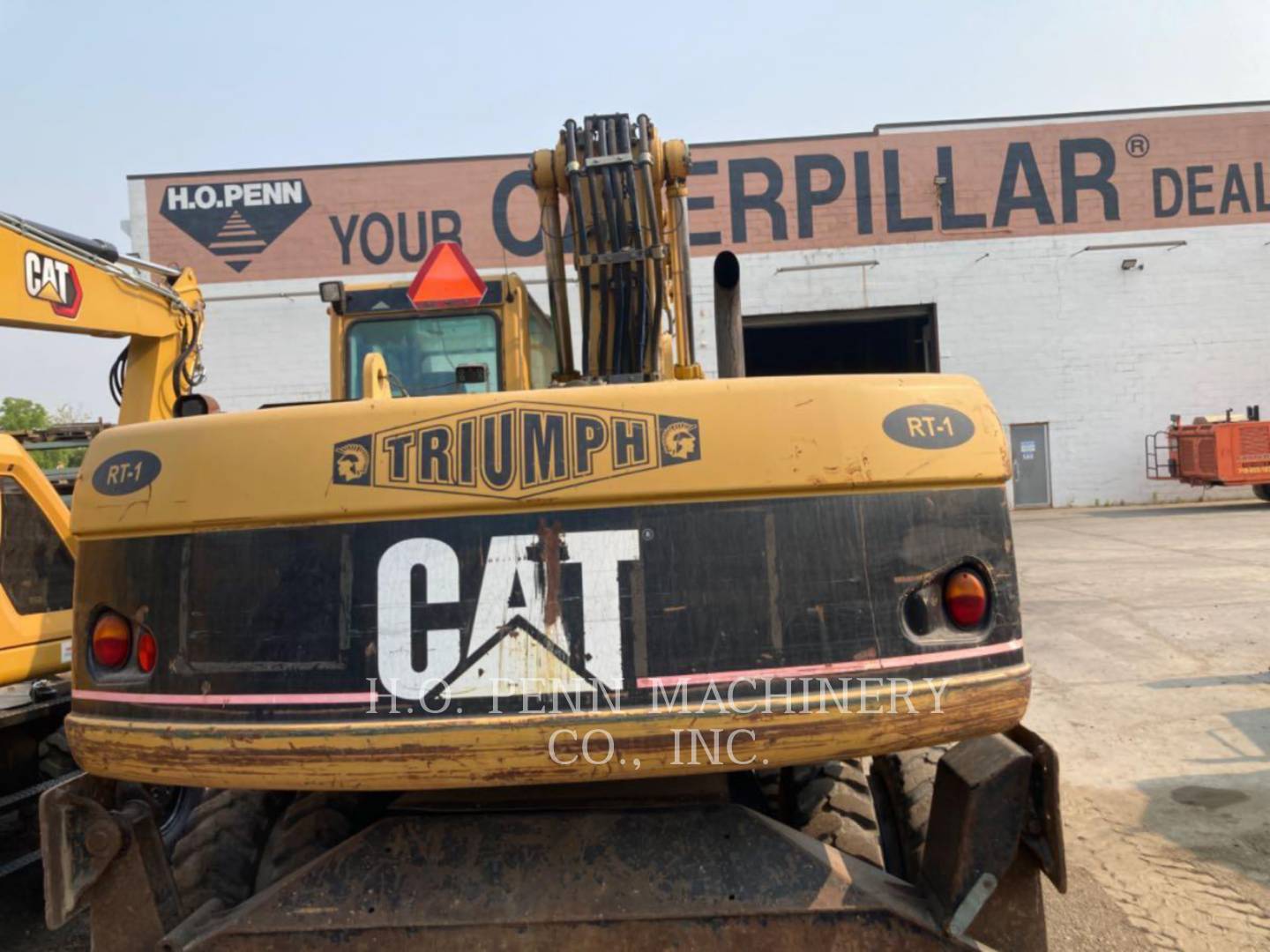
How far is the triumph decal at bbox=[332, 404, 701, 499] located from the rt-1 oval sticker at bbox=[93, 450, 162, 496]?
0.48 m

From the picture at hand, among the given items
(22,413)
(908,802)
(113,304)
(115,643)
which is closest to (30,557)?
(113,304)

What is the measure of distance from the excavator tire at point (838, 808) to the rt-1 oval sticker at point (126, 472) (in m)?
1.93

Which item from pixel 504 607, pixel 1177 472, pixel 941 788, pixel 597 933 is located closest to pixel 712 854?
pixel 597 933

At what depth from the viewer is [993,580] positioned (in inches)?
82.7

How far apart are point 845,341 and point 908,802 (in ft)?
86.5

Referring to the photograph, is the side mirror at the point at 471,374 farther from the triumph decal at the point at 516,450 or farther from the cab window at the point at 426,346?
the triumph decal at the point at 516,450

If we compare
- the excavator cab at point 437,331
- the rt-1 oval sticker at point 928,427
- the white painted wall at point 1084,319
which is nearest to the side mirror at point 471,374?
the excavator cab at point 437,331

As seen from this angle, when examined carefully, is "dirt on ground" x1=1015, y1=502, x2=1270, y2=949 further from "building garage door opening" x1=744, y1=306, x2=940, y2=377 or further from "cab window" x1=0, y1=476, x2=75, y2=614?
"building garage door opening" x1=744, y1=306, x2=940, y2=377

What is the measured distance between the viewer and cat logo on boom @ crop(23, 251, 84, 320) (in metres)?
4.49

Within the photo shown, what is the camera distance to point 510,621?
1.99m

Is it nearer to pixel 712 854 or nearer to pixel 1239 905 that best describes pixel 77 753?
pixel 712 854

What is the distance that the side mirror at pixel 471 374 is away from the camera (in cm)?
425

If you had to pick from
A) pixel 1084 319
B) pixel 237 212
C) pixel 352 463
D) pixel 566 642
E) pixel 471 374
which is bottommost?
pixel 566 642

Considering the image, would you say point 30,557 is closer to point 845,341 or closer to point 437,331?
point 437,331
